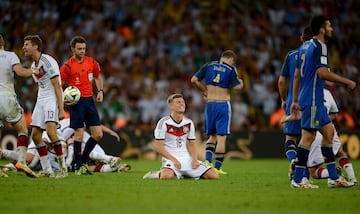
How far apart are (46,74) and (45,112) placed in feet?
1.92

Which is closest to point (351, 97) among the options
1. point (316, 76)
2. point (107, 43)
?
point (107, 43)

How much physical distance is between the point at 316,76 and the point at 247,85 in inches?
513

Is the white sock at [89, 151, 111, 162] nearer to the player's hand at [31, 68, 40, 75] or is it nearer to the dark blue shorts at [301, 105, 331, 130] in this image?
the player's hand at [31, 68, 40, 75]

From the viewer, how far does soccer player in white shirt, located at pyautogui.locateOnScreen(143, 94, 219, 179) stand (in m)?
12.4

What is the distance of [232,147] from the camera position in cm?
2205

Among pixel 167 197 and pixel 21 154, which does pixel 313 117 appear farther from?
pixel 21 154

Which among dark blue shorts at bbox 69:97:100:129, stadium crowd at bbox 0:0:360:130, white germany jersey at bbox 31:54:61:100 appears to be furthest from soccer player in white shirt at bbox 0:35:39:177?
Answer: stadium crowd at bbox 0:0:360:130

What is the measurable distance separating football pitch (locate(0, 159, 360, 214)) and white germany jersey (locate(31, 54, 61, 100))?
1.34 m

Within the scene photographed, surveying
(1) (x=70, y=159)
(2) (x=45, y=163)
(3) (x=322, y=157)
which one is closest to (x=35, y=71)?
(2) (x=45, y=163)

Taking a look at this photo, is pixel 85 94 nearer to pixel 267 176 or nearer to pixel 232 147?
pixel 267 176

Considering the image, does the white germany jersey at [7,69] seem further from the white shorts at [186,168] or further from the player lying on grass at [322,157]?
the player lying on grass at [322,157]

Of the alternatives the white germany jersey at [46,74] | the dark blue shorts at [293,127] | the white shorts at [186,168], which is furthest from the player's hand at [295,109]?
the white germany jersey at [46,74]

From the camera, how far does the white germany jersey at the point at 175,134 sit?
12.5 meters

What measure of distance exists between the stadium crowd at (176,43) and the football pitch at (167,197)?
406 inches
